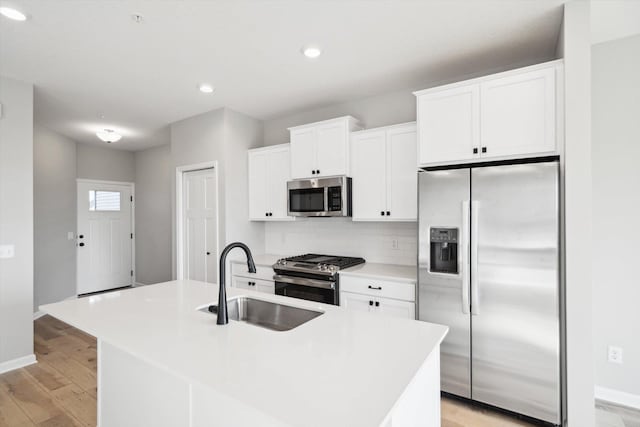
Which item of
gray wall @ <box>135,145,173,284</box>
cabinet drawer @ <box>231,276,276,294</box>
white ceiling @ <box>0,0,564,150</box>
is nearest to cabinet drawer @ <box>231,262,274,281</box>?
cabinet drawer @ <box>231,276,276,294</box>

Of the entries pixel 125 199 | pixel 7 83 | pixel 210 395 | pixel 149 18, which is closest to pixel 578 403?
pixel 210 395

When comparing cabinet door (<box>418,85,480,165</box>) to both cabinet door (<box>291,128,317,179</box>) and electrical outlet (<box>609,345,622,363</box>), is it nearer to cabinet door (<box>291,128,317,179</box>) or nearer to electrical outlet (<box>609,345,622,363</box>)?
cabinet door (<box>291,128,317,179</box>)

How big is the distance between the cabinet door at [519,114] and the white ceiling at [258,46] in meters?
0.39

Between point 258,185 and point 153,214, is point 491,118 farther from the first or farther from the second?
point 153,214

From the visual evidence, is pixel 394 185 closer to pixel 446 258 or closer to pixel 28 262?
pixel 446 258

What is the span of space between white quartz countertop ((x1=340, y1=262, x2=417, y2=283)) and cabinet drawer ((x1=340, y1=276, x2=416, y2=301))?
0.04 m

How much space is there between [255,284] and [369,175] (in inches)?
70.2

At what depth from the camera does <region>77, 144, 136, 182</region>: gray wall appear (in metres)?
5.67

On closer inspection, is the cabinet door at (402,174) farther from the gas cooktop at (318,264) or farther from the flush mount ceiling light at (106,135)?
the flush mount ceiling light at (106,135)

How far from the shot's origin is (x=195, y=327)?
61.9 inches

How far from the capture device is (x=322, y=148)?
11.4 ft

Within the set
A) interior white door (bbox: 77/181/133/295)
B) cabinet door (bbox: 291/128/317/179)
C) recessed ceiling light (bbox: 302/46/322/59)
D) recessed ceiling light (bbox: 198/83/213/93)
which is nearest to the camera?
recessed ceiling light (bbox: 302/46/322/59)

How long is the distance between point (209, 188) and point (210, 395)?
3338mm

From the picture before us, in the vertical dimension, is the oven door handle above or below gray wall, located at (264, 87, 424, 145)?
below
